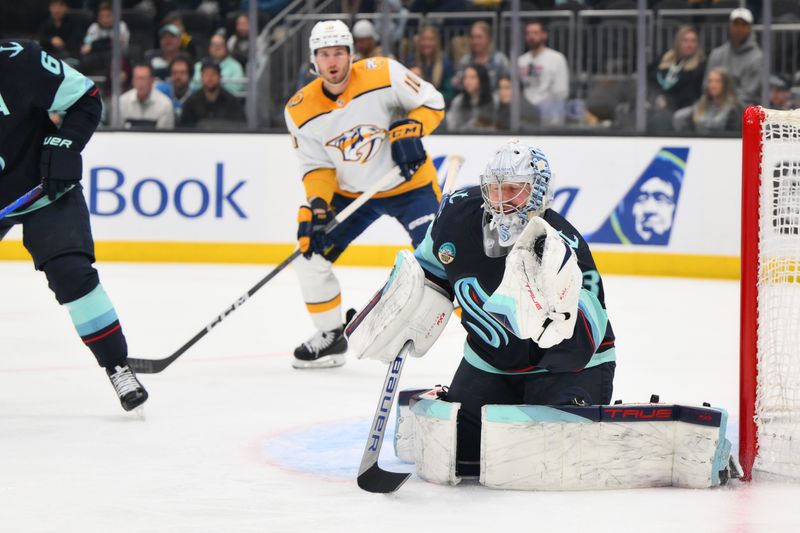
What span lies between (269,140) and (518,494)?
5.31 m

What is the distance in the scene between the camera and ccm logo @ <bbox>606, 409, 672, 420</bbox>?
277cm

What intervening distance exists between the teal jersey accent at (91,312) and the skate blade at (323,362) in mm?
1138

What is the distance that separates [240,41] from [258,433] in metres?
5.07

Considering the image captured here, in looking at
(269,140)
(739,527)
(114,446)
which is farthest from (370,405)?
(269,140)

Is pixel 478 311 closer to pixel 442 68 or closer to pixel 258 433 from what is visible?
pixel 258 433

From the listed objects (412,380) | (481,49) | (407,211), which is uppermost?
(481,49)

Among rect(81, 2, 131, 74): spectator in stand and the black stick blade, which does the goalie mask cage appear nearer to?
the black stick blade

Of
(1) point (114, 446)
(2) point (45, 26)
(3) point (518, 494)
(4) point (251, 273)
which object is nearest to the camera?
(3) point (518, 494)

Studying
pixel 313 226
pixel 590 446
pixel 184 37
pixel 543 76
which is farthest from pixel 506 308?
pixel 184 37

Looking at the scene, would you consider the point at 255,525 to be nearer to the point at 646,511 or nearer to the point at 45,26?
the point at 646,511

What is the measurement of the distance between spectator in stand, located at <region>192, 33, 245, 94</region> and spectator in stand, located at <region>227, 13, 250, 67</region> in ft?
0.11

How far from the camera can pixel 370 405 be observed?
3863 mm

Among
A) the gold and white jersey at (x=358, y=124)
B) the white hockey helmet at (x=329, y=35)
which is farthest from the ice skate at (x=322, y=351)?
the white hockey helmet at (x=329, y=35)

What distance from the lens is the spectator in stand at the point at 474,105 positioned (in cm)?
768
